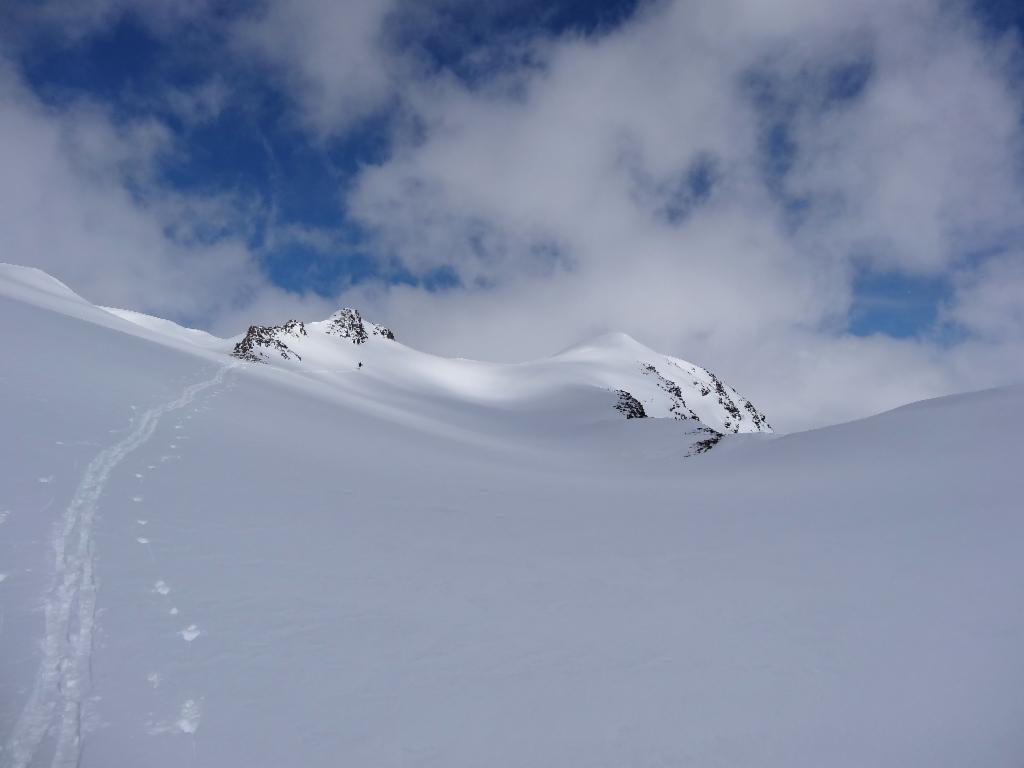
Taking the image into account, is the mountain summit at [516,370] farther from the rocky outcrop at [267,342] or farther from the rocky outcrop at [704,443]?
the rocky outcrop at [704,443]

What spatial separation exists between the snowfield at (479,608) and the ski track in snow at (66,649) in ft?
0.08

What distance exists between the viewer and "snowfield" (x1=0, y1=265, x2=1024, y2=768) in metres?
3.88

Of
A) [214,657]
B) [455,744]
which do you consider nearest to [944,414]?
[455,744]

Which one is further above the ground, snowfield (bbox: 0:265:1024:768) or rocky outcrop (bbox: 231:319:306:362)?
rocky outcrop (bbox: 231:319:306:362)

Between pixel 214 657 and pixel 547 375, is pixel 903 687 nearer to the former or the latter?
pixel 214 657

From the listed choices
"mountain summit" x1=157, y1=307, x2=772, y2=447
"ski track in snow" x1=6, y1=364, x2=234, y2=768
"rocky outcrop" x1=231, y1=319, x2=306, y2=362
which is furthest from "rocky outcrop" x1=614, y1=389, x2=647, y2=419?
"ski track in snow" x1=6, y1=364, x2=234, y2=768

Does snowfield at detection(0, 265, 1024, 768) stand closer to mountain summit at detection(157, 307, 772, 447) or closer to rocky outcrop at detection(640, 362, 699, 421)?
mountain summit at detection(157, 307, 772, 447)

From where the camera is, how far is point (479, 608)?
610cm

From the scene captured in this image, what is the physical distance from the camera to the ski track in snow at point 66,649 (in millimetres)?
3467

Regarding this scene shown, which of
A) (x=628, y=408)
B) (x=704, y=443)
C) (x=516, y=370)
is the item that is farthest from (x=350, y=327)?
(x=704, y=443)

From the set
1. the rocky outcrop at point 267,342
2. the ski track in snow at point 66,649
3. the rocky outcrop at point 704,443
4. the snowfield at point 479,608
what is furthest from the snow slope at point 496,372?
the ski track in snow at point 66,649

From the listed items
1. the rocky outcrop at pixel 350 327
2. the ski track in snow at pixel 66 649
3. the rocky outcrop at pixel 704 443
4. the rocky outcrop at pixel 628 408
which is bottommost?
the ski track in snow at pixel 66 649

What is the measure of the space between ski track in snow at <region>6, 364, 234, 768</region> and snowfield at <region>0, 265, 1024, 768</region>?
24 millimetres

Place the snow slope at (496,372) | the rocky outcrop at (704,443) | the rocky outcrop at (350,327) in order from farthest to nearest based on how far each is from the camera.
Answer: the rocky outcrop at (350,327) < the snow slope at (496,372) < the rocky outcrop at (704,443)
